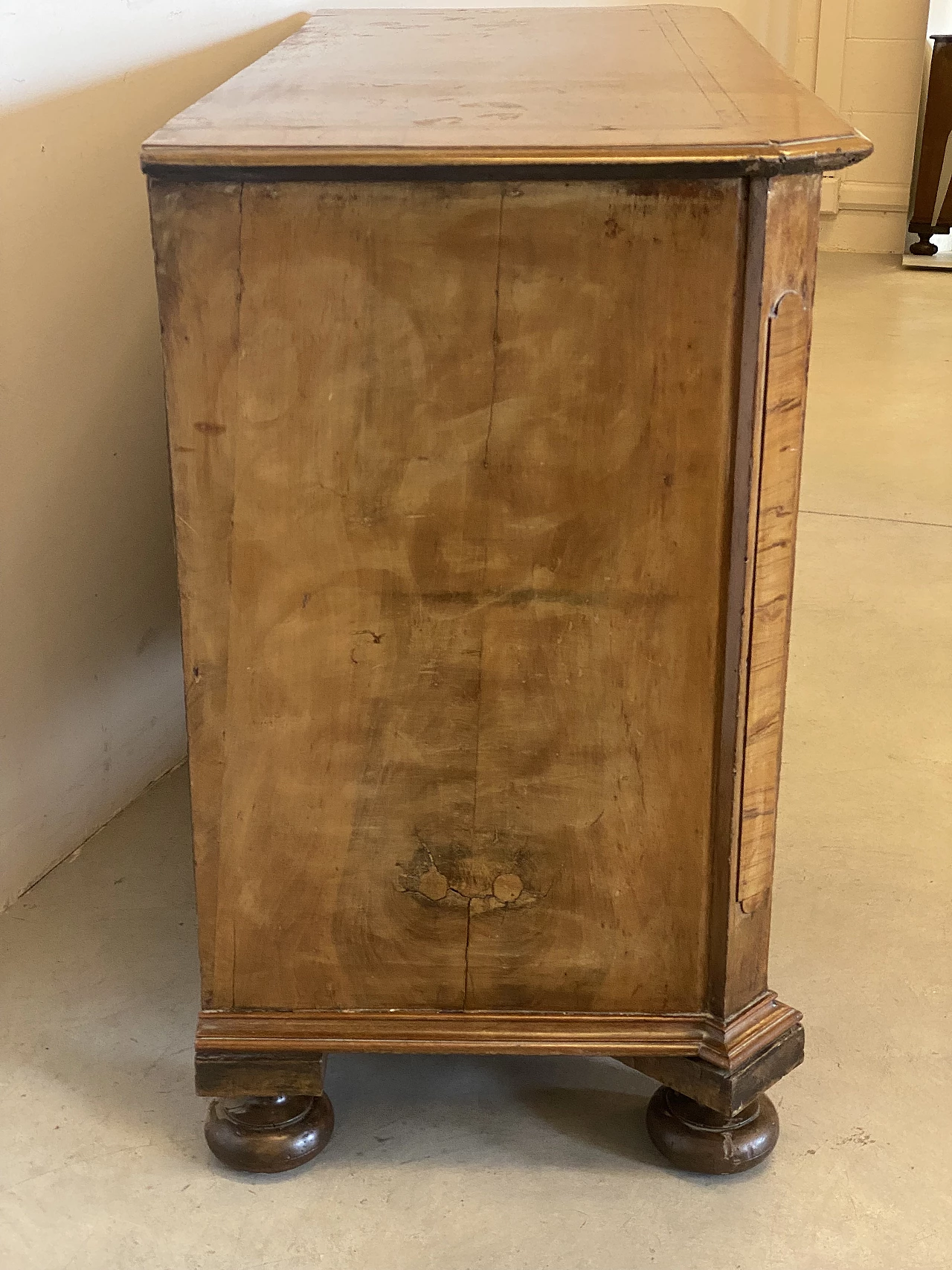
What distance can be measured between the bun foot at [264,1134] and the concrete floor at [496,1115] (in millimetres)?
20

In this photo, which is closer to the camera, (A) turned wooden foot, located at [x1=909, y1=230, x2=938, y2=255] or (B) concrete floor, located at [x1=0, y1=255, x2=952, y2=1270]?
(B) concrete floor, located at [x1=0, y1=255, x2=952, y2=1270]

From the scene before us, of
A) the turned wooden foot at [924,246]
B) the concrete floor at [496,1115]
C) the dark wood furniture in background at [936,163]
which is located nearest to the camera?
the concrete floor at [496,1115]

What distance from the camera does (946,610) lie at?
227cm

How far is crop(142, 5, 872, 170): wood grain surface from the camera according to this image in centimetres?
91

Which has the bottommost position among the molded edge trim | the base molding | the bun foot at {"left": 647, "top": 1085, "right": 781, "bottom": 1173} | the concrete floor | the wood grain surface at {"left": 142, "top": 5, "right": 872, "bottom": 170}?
the concrete floor

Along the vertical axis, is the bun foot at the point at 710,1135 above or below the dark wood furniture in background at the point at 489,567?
below

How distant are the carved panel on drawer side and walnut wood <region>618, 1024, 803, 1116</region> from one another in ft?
0.45

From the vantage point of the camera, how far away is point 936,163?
15.7ft

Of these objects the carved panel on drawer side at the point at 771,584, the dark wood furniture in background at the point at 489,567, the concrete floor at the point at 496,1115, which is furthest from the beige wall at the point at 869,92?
the carved panel on drawer side at the point at 771,584

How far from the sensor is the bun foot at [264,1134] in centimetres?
114

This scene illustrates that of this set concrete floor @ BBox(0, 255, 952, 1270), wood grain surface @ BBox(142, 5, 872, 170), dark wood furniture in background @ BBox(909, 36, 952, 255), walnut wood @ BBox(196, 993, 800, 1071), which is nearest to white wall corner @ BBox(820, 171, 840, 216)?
dark wood furniture in background @ BBox(909, 36, 952, 255)

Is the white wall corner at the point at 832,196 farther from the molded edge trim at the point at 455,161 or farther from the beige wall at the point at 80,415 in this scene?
the molded edge trim at the point at 455,161

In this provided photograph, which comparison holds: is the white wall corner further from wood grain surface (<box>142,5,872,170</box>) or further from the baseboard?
wood grain surface (<box>142,5,872,170</box>)

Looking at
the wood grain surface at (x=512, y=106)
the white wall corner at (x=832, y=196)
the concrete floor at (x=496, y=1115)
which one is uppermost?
the wood grain surface at (x=512, y=106)
